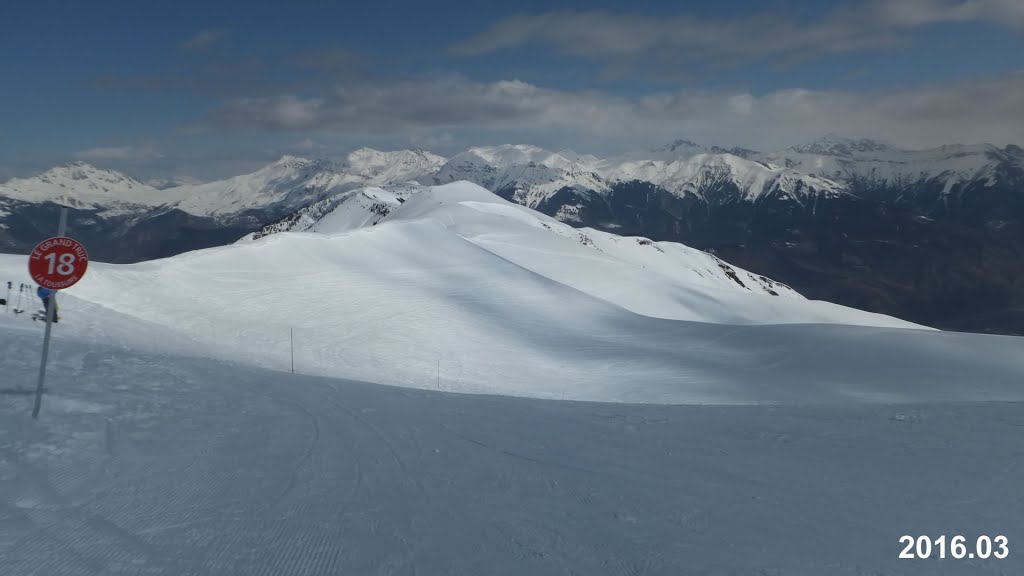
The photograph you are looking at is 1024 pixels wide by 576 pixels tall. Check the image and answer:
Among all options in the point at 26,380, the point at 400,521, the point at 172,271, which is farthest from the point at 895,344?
the point at 172,271

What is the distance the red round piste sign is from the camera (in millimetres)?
8727

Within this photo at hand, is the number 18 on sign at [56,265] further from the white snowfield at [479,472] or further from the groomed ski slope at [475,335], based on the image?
the groomed ski slope at [475,335]

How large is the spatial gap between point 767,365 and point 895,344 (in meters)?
4.33

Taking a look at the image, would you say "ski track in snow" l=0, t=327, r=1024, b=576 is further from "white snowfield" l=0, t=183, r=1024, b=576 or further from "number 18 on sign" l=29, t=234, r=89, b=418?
"number 18 on sign" l=29, t=234, r=89, b=418

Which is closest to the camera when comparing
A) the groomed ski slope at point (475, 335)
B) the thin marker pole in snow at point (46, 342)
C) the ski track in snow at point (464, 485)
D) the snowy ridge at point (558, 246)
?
the ski track in snow at point (464, 485)

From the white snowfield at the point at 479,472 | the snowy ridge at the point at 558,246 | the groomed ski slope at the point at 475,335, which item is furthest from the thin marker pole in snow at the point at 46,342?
the snowy ridge at the point at 558,246

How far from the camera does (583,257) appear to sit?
214ft

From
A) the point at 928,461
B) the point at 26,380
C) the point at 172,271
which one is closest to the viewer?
the point at 928,461

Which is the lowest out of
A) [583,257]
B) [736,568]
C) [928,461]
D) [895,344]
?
[736,568]

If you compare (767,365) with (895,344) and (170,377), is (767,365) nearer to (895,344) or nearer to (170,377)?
(895,344)

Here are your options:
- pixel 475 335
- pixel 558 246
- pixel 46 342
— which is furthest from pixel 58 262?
pixel 558 246

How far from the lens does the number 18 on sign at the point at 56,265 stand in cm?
871

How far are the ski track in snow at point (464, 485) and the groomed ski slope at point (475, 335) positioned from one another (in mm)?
10095

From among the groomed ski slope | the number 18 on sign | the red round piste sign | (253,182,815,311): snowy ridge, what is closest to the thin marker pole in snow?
the number 18 on sign
